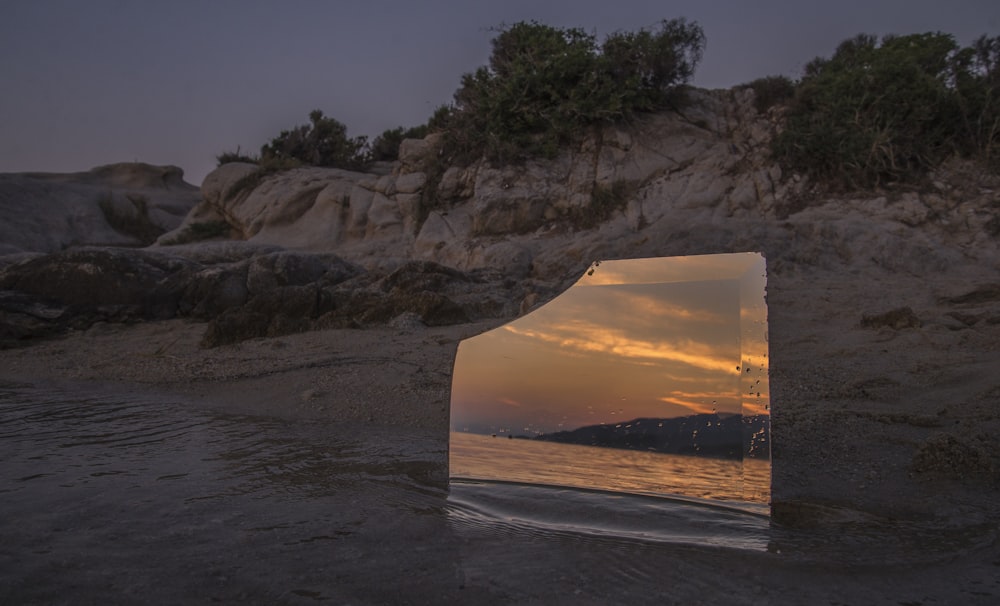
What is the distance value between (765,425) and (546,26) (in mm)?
11678

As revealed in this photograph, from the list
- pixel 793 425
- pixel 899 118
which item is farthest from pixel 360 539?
pixel 899 118

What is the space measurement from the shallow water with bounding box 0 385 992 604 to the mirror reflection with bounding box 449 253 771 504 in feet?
0.40

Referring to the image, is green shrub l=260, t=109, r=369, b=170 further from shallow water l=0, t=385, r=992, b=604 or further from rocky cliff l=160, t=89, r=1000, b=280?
shallow water l=0, t=385, r=992, b=604

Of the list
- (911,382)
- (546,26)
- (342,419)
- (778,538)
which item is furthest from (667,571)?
(546,26)

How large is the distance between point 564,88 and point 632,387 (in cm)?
1042

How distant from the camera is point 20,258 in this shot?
24.7 ft

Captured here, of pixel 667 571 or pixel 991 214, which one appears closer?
pixel 667 571

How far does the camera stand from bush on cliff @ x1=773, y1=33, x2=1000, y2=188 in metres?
9.16

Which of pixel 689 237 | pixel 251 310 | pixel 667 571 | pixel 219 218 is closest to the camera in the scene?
pixel 667 571

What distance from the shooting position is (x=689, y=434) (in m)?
1.67

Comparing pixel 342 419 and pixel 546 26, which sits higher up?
pixel 546 26

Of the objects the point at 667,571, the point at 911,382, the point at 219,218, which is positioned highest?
the point at 219,218

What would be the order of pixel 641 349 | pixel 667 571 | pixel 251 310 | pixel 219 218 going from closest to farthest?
pixel 667 571 < pixel 641 349 < pixel 251 310 < pixel 219 218

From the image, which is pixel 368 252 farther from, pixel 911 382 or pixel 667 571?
pixel 667 571
